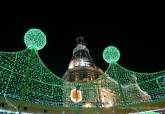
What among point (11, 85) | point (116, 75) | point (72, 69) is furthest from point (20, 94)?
point (72, 69)

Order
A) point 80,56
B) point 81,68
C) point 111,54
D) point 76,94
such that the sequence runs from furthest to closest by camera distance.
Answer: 1. point 81,68
2. point 80,56
3. point 76,94
4. point 111,54

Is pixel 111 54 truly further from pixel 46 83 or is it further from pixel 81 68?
pixel 81 68

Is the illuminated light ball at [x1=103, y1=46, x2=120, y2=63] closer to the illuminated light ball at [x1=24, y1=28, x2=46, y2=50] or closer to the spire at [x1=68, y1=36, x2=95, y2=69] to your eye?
the illuminated light ball at [x1=24, y1=28, x2=46, y2=50]

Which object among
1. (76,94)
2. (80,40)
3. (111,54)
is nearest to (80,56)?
(80,40)

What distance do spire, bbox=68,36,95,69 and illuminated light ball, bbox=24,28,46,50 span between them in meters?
22.6

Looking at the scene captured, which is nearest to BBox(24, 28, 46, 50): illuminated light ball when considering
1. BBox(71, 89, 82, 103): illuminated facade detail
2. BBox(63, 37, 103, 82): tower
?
BBox(71, 89, 82, 103): illuminated facade detail

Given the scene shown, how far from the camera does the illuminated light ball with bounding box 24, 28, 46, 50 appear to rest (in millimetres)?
9789

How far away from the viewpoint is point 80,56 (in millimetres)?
35156

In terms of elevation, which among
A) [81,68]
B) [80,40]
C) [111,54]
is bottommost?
[111,54]

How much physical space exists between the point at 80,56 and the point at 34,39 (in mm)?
25310

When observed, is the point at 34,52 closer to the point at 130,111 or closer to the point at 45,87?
the point at 45,87

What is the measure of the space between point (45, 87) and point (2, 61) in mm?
1881

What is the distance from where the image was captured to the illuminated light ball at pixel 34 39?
32.1ft

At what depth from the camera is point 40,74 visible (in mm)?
10102
